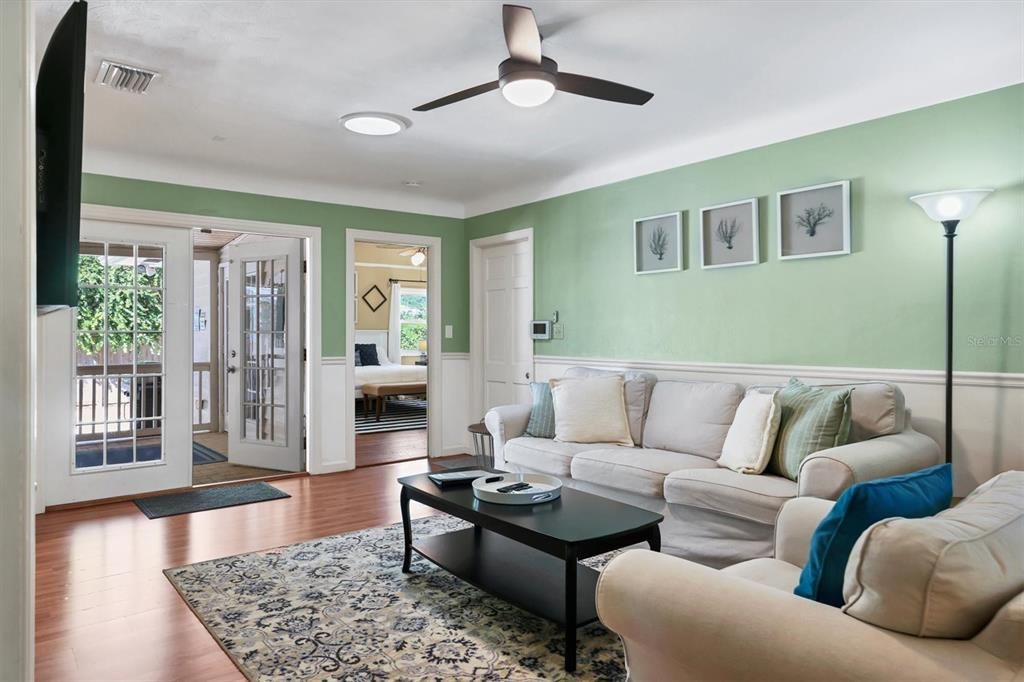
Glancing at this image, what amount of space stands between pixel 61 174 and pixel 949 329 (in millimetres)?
3450

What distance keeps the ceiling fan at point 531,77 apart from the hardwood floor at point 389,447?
12.9 feet

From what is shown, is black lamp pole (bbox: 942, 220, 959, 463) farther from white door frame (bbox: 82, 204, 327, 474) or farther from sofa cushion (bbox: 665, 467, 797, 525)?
white door frame (bbox: 82, 204, 327, 474)

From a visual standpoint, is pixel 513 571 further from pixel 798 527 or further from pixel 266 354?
pixel 266 354

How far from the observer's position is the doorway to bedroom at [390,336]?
8672 millimetres

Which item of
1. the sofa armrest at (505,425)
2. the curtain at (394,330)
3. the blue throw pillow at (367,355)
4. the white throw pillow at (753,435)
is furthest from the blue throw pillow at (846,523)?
the curtain at (394,330)

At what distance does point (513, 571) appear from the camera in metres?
2.77

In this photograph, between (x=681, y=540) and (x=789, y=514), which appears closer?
(x=789, y=514)

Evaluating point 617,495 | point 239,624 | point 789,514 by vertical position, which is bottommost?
point 239,624

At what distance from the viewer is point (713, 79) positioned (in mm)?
3260

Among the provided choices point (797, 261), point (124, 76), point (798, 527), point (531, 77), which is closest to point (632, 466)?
point (798, 527)

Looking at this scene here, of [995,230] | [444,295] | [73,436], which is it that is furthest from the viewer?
[444,295]

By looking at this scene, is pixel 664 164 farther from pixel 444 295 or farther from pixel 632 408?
pixel 444 295

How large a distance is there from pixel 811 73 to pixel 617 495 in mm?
2413

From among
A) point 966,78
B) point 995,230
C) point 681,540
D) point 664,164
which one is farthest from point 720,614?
point 664,164
